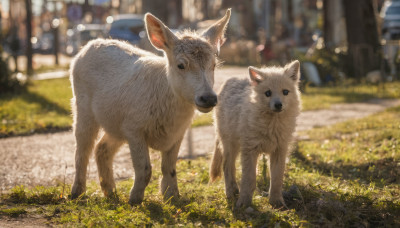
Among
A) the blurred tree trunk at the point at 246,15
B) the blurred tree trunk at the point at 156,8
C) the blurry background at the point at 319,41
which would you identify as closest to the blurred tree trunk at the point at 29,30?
the blurry background at the point at 319,41

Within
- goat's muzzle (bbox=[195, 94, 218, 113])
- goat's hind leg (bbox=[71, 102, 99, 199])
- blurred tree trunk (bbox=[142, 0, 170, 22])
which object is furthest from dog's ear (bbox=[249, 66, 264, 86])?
blurred tree trunk (bbox=[142, 0, 170, 22])

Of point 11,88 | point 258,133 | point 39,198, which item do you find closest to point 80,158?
point 39,198

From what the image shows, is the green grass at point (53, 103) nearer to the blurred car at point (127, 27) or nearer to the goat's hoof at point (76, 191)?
the goat's hoof at point (76, 191)

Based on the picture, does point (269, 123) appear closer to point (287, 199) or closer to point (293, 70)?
point (293, 70)

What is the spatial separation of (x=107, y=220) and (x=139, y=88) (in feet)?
4.83

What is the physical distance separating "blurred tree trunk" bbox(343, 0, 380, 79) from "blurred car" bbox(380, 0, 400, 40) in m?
7.08

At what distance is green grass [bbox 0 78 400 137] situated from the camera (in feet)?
34.6

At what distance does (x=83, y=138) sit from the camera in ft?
20.5

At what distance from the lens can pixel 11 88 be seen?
15.8 meters

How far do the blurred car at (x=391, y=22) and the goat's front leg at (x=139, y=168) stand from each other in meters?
21.0

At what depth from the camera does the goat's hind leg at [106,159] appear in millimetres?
6176

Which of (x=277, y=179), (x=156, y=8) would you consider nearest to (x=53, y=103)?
Result: (x=277, y=179)

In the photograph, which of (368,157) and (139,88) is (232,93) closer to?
(139,88)

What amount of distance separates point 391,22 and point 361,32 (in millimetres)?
7851
